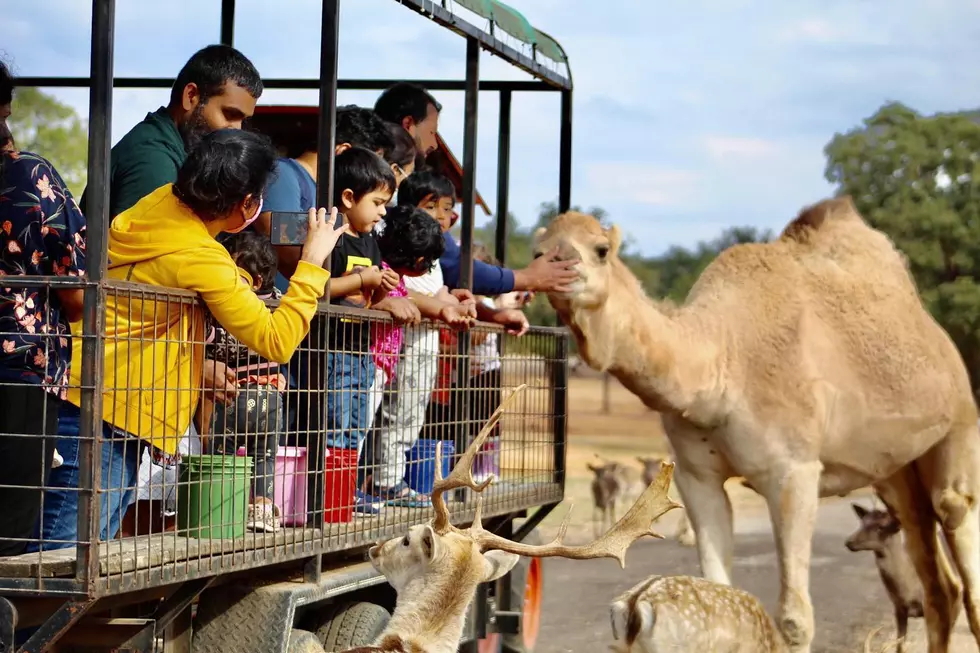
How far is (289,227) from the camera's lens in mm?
5500

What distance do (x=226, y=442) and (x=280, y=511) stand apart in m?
0.33

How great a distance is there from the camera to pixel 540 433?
8117 mm

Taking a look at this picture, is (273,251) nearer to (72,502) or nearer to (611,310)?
(72,502)

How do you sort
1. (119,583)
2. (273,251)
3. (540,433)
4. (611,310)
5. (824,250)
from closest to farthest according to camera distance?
(119,583) < (273,251) < (611,310) < (540,433) < (824,250)

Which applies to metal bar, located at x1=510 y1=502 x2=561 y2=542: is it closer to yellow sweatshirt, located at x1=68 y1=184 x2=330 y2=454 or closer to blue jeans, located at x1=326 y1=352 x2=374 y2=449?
blue jeans, located at x1=326 y1=352 x2=374 y2=449

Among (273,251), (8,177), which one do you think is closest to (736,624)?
(273,251)

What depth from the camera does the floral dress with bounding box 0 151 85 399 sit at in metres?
4.52

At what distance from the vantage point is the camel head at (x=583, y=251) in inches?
290

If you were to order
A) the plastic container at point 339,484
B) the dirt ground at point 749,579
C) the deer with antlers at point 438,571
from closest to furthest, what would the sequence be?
1. the deer with antlers at point 438,571
2. the plastic container at point 339,484
3. the dirt ground at point 749,579

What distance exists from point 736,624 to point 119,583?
3.20 metres

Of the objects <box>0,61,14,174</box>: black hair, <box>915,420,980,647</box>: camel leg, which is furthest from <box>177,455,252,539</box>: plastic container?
<box>915,420,980,647</box>: camel leg

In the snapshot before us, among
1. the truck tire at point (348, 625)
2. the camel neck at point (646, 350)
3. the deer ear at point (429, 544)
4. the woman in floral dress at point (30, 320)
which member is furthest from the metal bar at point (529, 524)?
the woman in floral dress at point (30, 320)

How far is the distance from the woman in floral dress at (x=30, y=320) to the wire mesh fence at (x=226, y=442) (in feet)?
0.07

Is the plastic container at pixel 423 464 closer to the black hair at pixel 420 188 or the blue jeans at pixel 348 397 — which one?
the blue jeans at pixel 348 397
